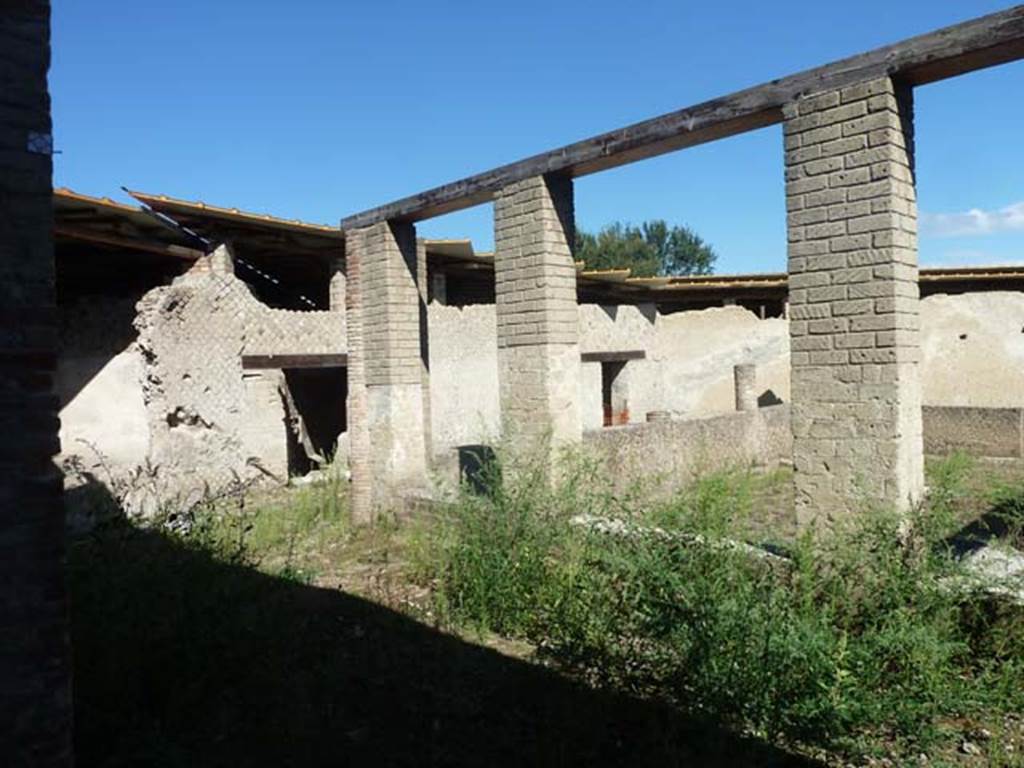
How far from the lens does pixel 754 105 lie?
524 cm

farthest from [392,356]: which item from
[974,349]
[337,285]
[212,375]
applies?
[974,349]

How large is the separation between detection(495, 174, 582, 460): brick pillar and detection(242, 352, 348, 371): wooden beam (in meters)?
6.04

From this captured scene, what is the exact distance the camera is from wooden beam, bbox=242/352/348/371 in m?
11.7

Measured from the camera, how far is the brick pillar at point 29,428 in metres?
2.61

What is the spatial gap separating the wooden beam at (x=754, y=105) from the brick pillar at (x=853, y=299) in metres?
0.13

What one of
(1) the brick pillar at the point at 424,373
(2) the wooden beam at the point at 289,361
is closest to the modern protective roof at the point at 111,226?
(2) the wooden beam at the point at 289,361

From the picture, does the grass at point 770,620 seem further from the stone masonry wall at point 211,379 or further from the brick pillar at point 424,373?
the stone masonry wall at point 211,379

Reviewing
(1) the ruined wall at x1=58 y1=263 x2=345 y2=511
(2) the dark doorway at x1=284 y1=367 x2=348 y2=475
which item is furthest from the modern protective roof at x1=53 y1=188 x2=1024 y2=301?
(2) the dark doorway at x1=284 y1=367 x2=348 y2=475

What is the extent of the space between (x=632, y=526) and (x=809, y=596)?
1.07 metres

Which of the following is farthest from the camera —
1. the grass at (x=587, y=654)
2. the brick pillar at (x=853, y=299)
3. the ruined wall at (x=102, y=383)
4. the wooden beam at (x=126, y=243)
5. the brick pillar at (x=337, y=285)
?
the brick pillar at (x=337, y=285)

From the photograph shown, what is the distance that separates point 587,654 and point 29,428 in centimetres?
304

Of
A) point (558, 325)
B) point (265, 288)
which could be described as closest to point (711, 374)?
point (265, 288)

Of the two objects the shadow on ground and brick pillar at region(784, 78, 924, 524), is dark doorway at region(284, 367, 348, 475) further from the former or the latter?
brick pillar at region(784, 78, 924, 524)

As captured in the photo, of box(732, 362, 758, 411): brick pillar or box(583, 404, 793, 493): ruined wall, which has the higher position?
box(732, 362, 758, 411): brick pillar
